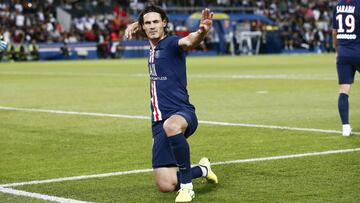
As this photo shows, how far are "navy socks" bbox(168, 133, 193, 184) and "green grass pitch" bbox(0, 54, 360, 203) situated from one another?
214 mm

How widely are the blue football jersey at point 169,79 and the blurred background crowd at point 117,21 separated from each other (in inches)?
1581

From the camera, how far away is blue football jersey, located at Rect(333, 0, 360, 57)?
11.6 m

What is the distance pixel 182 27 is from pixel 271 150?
46638mm

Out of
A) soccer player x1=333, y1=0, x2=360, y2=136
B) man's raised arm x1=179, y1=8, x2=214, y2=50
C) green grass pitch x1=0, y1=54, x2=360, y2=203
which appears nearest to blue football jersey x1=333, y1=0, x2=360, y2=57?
soccer player x1=333, y1=0, x2=360, y2=136

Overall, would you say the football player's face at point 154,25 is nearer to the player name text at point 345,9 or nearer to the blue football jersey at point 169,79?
the blue football jersey at point 169,79

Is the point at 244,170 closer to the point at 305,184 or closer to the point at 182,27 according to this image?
the point at 305,184

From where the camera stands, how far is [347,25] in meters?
11.7

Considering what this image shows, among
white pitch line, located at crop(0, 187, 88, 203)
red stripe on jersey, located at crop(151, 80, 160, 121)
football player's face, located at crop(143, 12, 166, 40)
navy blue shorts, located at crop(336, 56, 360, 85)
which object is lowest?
white pitch line, located at crop(0, 187, 88, 203)

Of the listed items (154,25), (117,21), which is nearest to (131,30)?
(154,25)

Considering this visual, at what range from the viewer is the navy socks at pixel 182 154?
7.04 m

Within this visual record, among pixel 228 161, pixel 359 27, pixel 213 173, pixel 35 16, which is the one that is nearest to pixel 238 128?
pixel 359 27

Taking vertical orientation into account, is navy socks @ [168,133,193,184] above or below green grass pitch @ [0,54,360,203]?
above

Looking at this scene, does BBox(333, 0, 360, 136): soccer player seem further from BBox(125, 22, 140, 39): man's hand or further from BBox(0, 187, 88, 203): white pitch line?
BBox(0, 187, 88, 203): white pitch line

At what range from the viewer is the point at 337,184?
24.6ft
